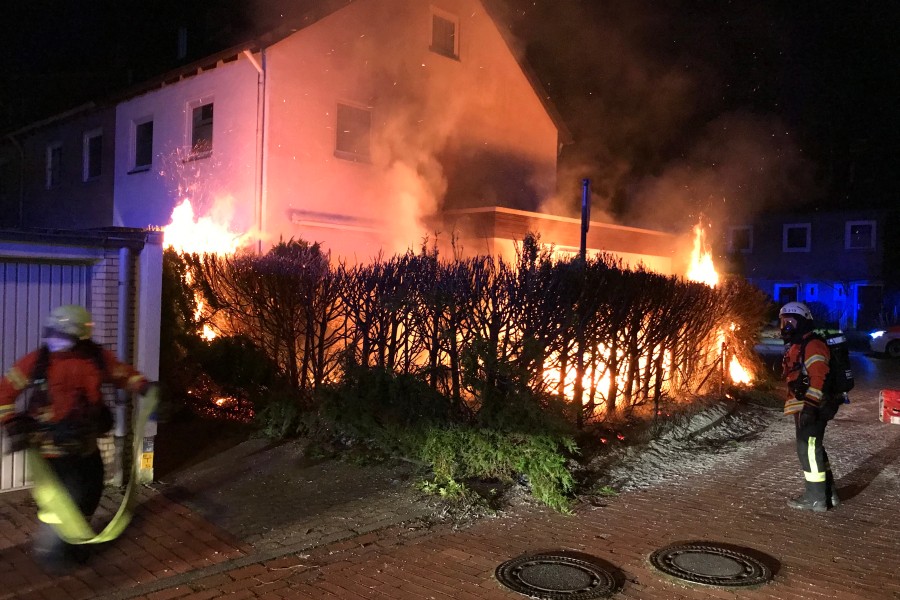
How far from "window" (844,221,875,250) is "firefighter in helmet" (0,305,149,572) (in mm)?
32164

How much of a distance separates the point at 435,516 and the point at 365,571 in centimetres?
110

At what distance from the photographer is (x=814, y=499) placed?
222 inches

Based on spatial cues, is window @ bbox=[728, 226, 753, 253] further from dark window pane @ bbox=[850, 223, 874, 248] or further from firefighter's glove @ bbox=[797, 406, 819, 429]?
firefighter's glove @ bbox=[797, 406, 819, 429]

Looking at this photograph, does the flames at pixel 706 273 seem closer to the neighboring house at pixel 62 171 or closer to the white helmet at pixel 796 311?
the white helmet at pixel 796 311

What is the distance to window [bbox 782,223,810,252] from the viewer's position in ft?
103

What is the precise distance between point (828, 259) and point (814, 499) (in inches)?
1126

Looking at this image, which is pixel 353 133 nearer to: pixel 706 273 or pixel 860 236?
pixel 706 273

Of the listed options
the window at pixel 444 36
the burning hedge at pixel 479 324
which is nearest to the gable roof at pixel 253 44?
the window at pixel 444 36

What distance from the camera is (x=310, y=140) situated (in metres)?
12.6

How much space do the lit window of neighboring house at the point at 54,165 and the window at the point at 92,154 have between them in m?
1.56

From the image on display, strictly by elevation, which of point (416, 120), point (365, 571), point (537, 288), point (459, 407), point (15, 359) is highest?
point (416, 120)

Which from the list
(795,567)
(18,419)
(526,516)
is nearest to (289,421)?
(526,516)

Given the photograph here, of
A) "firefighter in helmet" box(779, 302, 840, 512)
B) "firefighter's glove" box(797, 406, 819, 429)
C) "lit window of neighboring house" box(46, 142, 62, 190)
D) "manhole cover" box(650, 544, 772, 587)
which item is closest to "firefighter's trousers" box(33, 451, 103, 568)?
"manhole cover" box(650, 544, 772, 587)

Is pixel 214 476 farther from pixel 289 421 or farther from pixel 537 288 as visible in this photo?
pixel 537 288
